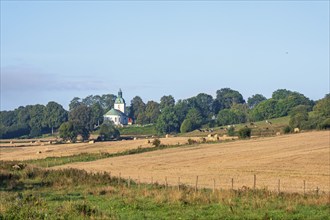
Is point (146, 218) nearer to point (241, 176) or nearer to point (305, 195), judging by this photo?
point (305, 195)

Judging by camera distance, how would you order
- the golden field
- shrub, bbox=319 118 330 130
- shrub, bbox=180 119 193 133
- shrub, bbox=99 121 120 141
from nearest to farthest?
the golden field → shrub, bbox=319 118 330 130 → shrub, bbox=99 121 120 141 → shrub, bbox=180 119 193 133

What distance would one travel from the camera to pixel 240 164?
185 ft

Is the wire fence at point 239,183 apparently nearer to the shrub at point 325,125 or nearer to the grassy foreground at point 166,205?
the grassy foreground at point 166,205

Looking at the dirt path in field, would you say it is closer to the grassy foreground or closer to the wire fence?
the wire fence

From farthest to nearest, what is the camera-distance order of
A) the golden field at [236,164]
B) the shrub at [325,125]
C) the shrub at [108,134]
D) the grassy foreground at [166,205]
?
the shrub at [108,134], the shrub at [325,125], the golden field at [236,164], the grassy foreground at [166,205]

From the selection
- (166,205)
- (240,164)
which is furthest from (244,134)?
(166,205)

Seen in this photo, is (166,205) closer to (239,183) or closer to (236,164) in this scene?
(239,183)

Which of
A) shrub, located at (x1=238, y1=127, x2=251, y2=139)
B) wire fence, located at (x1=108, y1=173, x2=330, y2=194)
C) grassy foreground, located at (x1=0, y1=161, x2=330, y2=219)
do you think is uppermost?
shrub, located at (x1=238, y1=127, x2=251, y2=139)

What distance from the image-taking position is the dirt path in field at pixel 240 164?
42.3 meters

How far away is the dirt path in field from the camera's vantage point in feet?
139

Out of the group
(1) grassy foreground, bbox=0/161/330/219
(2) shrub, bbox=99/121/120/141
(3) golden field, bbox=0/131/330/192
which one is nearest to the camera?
(1) grassy foreground, bbox=0/161/330/219

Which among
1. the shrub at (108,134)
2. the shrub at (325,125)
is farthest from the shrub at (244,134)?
the shrub at (108,134)

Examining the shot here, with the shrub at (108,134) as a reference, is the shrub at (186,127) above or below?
above

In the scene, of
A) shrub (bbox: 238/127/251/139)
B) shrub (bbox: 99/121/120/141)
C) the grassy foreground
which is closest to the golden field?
the grassy foreground
